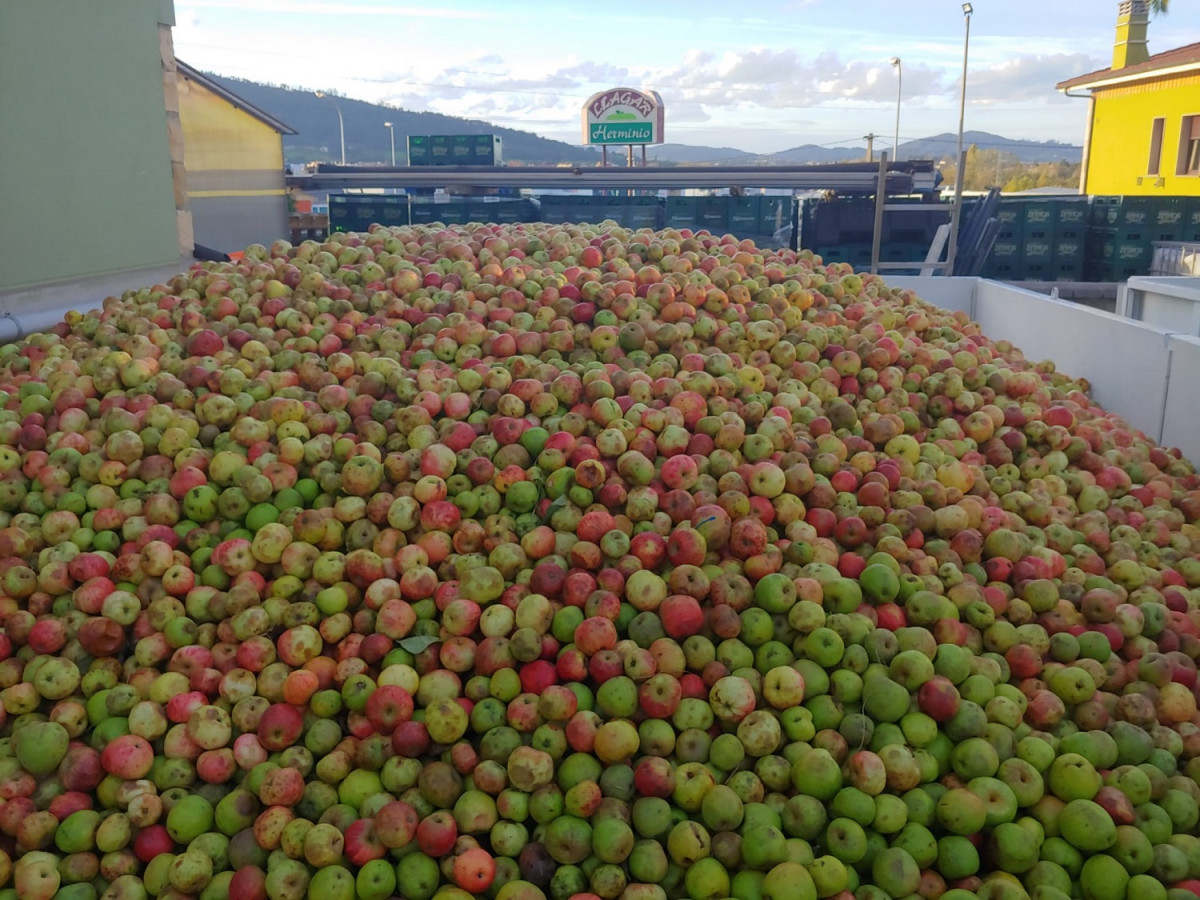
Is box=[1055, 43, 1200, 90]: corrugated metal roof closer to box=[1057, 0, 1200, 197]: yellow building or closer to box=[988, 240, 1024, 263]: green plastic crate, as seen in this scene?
box=[1057, 0, 1200, 197]: yellow building

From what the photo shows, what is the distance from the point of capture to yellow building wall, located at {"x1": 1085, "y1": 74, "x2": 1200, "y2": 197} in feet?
68.6

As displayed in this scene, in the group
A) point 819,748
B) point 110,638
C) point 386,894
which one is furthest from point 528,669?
point 110,638

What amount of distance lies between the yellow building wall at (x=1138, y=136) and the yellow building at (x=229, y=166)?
2042 cm

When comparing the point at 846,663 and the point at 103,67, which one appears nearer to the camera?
the point at 846,663

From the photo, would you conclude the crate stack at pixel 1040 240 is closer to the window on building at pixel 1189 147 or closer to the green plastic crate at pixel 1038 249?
the green plastic crate at pixel 1038 249

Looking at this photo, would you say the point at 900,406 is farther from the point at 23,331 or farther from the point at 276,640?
the point at 23,331

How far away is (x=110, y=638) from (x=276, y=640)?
21.1 inches

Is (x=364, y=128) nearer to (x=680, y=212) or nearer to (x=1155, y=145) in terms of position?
(x=1155, y=145)

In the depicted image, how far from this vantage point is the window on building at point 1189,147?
20797 mm

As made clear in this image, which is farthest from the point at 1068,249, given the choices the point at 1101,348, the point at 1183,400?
the point at 1183,400

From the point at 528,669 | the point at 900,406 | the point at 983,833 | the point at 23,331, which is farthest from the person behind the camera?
the point at 23,331

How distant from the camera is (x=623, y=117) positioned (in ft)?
89.0

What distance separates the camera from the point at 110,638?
2814mm

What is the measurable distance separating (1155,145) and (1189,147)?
100 centimetres
